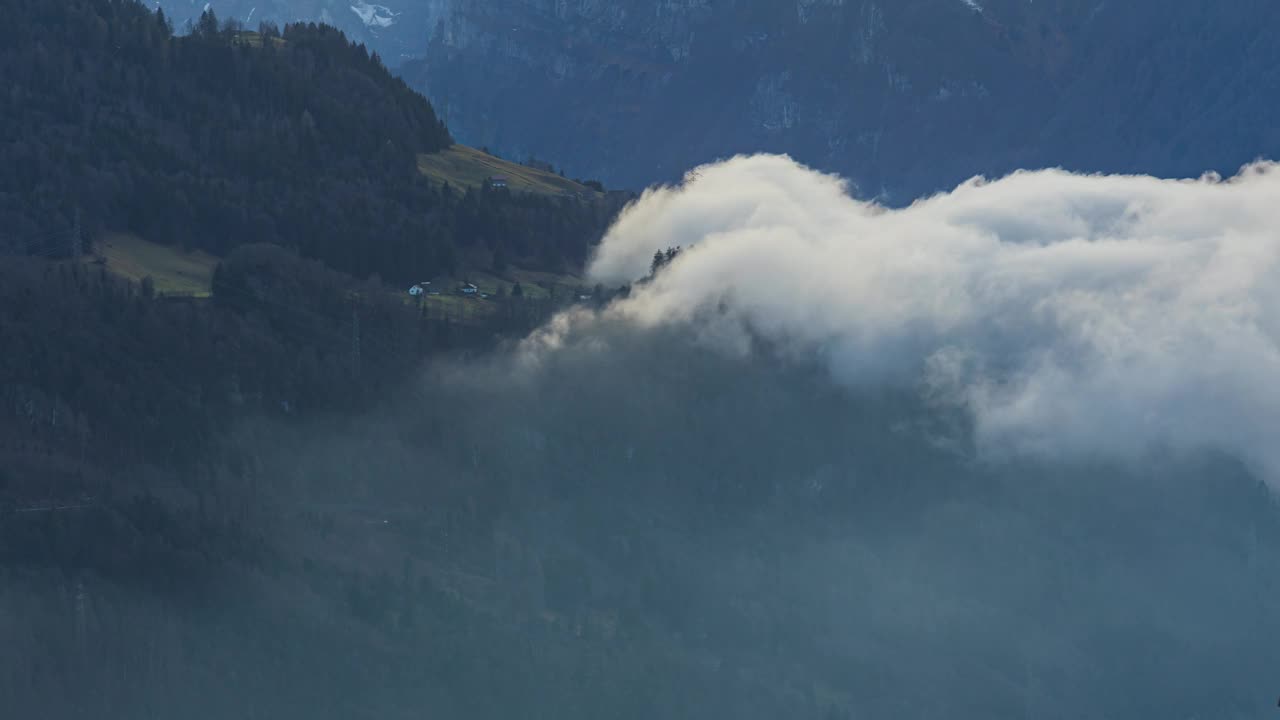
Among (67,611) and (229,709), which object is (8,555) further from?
(229,709)

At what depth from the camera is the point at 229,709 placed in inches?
7869

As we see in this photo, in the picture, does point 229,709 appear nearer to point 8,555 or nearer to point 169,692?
point 169,692

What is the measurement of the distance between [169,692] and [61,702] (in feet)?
27.3

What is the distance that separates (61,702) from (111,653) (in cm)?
590

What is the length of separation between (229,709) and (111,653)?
383 inches

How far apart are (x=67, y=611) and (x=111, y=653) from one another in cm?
471

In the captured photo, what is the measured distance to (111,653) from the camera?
652 ft

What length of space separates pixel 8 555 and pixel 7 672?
9.84 m

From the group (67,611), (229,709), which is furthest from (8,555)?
(229,709)

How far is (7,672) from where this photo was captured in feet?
638

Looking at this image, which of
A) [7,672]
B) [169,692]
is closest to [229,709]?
[169,692]

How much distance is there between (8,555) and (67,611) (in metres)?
6.14

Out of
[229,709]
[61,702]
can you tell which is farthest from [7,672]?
[229,709]

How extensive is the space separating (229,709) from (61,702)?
12681mm
